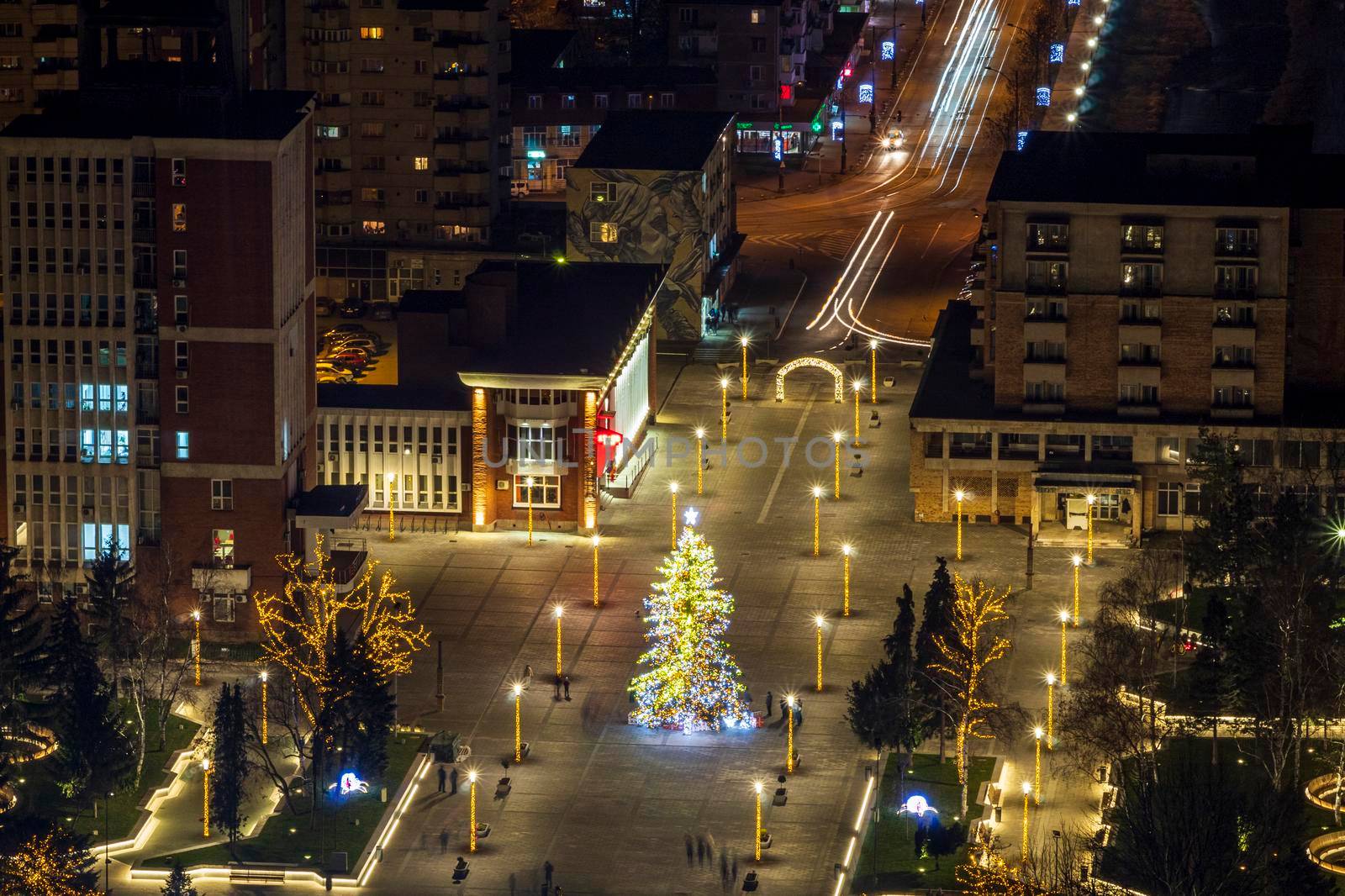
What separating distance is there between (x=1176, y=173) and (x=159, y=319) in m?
58.1

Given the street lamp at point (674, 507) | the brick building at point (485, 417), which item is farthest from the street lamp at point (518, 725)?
the brick building at point (485, 417)

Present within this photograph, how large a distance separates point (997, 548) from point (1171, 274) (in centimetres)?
1768

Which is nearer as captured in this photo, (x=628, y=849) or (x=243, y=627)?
(x=628, y=849)

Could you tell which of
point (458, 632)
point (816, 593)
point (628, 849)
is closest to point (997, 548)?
point (816, 593)

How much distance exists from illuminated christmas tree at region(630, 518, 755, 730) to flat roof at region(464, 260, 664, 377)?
95.1 ft

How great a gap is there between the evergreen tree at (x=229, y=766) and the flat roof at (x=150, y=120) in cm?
3040

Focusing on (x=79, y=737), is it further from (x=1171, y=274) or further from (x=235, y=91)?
(x=1171, y=274)

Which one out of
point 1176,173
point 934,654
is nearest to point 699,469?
point 1176,173

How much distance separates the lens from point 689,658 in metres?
153

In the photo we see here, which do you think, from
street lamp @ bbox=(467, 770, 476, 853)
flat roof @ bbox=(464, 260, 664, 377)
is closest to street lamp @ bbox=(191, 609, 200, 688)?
street lamp @ bbox=(467, 770, 476, 853)

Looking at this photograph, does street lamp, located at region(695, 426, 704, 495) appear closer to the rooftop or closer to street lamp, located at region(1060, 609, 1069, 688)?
the rooftop

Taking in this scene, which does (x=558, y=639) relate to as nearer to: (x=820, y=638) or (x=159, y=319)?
(x=820, y=638)

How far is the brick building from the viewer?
181750mm

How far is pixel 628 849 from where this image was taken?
141000 mm
